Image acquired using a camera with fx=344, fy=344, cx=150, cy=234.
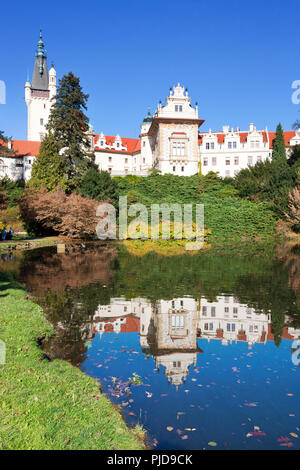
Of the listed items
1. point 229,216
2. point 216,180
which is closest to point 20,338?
point 229,216

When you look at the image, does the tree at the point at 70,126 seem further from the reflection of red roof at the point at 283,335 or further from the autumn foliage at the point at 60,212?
the reflection of red roof at the point at 283,335

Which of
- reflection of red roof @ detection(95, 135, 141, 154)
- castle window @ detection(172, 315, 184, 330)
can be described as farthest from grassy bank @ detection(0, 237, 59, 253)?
reflection of red roof @ detection(95, 135, 141, 154)

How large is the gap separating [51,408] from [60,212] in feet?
85.5

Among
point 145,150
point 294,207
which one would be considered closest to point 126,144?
point 145,150

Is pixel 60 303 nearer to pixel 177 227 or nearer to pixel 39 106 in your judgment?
pixel 177 227

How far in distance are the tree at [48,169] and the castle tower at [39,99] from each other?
3314cm

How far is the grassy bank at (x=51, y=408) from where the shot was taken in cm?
414

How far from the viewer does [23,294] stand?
11148 mm

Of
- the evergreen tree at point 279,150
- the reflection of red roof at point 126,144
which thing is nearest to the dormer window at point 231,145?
the evergreen tree at point 279,150

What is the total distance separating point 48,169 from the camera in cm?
3484

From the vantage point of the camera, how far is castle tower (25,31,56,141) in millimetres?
66688

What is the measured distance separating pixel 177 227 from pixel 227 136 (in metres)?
22.7

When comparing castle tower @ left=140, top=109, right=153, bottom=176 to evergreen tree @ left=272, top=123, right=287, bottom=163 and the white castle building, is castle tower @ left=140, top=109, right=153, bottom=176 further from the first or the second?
evergreen tree @ left=272, top=123, right=287, bottom=163

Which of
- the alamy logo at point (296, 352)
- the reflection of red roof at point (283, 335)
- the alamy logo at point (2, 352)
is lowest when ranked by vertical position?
the alamy logo at point (296, 352)
